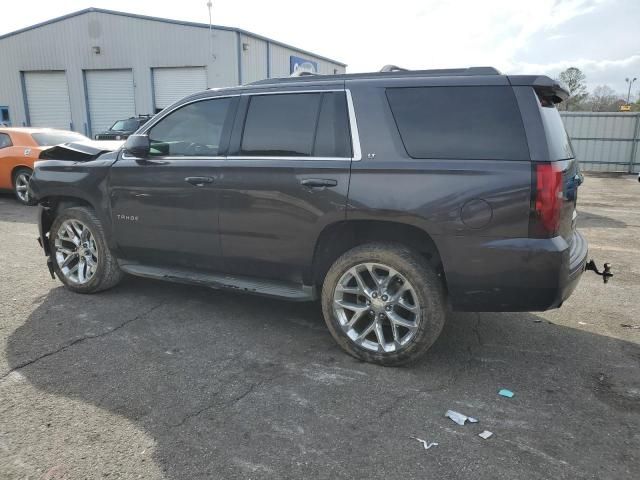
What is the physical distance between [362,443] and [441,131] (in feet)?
6.38

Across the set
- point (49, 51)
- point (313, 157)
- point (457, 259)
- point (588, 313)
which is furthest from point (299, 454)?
point (49, 51)

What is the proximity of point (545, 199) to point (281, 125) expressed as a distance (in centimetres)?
195

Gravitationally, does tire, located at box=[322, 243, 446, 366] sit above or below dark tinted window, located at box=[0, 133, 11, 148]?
below

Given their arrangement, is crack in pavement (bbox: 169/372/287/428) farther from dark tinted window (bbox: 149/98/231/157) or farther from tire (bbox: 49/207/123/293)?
tire (bbox: 49/207/123/293)

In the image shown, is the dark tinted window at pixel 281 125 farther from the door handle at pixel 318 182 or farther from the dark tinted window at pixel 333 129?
the door handle at pixel 318 182

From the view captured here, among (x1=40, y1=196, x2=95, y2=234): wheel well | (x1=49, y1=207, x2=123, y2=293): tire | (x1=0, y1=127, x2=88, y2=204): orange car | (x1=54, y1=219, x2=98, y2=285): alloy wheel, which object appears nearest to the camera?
(x1=49, y1=207, x2=123, y2=293): tire

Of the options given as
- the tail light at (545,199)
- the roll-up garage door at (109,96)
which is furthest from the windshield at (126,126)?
the tail light at (545,199)

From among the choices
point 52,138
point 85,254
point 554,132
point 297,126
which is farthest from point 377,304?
point 52,138

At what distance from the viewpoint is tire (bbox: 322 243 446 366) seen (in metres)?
3.29

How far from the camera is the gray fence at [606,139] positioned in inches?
743

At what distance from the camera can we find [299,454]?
254 centimetres

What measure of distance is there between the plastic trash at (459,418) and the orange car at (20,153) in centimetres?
974

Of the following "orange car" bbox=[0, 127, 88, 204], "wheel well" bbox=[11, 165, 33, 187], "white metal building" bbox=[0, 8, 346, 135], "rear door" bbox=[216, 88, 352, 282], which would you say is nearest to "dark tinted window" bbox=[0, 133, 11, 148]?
"orange car" bbox=[0, 127, 88, 204]

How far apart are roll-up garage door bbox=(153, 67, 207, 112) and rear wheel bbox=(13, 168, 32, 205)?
12.7 m
